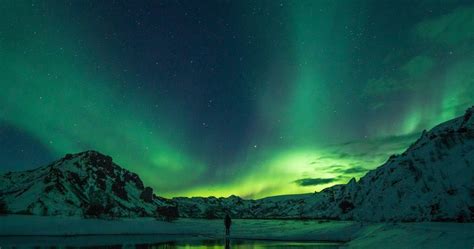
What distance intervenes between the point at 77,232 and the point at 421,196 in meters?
64.3

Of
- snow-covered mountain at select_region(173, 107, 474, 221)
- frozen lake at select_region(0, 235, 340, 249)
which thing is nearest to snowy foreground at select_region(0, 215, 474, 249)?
frozen lake at select_region(0, 235, 340, 249)

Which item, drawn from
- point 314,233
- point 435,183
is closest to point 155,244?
point 314,233

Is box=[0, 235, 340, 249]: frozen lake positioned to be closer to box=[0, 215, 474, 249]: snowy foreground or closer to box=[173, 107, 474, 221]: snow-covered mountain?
box=[0, 215, 474, 249]: snowy foreground

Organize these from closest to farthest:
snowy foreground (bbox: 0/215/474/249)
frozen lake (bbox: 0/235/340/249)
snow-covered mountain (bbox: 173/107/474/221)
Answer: snowy foreground (bbox: 0/215/474/249), frozen lake (bbox: 0/235/340/249), snow-covered mountain (bbox: 173/107/474/221)

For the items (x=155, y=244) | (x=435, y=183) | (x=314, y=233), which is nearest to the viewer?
(x=155, y=244)

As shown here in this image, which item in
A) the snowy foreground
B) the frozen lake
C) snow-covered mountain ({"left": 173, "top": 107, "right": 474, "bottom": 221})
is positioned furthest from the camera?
snow-covered mountain ({"left": 173, "top": 107, "right": 474, "bottom": 221})

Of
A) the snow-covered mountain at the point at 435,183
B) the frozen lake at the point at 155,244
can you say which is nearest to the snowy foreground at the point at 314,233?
the frozen lake at the point at 155,244

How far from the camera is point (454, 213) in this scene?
51.5 meters

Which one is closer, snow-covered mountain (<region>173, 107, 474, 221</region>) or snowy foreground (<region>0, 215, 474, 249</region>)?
snowy foreground (<region>0, 215, 474, 249</region>)

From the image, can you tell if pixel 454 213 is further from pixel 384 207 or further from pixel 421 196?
pixel 384 207

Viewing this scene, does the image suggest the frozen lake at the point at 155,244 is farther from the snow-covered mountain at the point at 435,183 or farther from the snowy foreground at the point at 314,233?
the snow-covered mountain at the point at 435,183

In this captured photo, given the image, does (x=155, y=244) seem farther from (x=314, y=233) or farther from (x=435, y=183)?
(x=435, y=183)

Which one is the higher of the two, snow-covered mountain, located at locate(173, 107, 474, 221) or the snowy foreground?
snow-covered mountain, located at locate(173, 107, 474, 221)

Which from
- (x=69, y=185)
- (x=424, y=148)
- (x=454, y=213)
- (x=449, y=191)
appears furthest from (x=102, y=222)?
(x=69, y=185)
